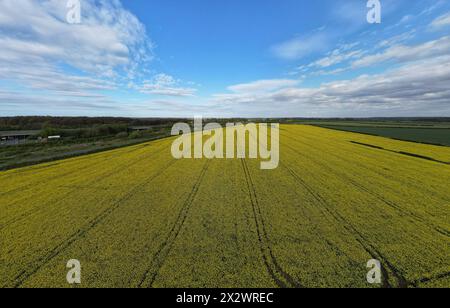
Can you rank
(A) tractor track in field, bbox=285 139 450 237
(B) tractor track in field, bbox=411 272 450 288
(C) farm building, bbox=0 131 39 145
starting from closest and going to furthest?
1. (B) tractor track in field, bbox=411 272 450 288
2. (A) tractor track in field, bbox=285 139 450 237
3. (C) farm building, bbox=0 131 39 145

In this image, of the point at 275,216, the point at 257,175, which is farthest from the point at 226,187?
the point at 275,216

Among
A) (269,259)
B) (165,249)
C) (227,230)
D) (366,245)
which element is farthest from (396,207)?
(165,249)

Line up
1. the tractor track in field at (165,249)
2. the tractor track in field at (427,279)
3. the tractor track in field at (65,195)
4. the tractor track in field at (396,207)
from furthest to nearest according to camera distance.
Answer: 1. the tractor track in field at (65,195)
2. the tractor track in field at (396,207)
3. the tractor track in field at (165,249)
4. the tractor track in field at (427,279)

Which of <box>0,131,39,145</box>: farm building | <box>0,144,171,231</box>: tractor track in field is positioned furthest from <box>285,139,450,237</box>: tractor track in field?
<box>0,131,39,145</box>: farm building

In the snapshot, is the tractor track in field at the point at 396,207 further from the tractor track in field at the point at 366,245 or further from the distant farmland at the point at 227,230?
the tractor track in field at the point at 366,245

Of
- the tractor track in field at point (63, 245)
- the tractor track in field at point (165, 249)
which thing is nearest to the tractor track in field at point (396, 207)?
the tractor track in field at point (165, 249)

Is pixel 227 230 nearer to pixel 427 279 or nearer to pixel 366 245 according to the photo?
pixel 366 245

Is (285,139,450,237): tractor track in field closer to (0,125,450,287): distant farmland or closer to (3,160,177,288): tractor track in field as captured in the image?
(0,125,450,287): distant farmland

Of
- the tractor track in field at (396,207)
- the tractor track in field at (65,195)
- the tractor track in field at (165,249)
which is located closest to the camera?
the tractor track in field at (165,249)
